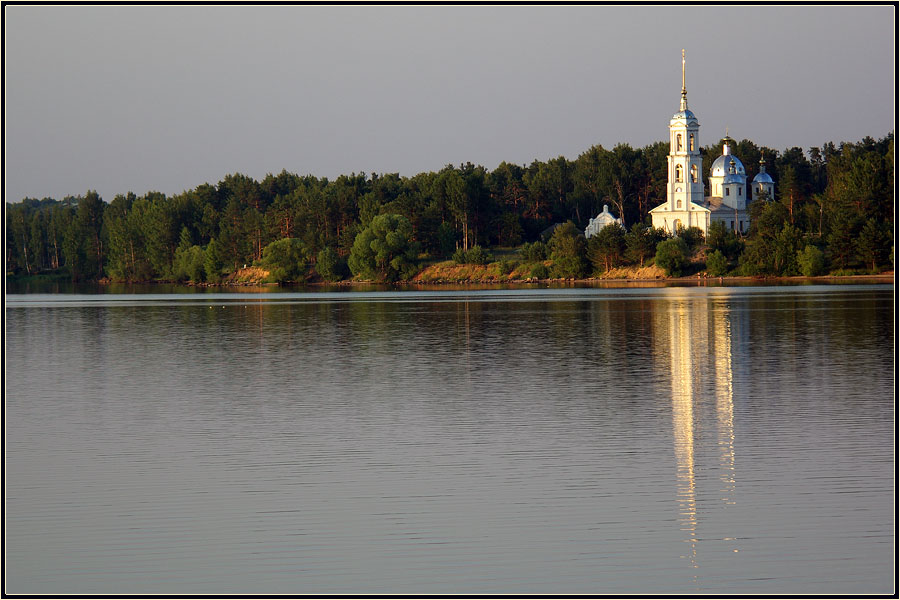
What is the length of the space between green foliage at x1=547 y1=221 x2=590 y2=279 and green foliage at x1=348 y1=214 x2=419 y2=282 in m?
20.4

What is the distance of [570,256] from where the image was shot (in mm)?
137875

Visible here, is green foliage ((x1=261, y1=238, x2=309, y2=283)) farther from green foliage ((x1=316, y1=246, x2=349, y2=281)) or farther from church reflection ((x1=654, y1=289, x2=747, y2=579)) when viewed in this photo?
church reflection ((x1=654, y1=289, x2=747, y2=579))

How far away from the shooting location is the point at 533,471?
16094 mm

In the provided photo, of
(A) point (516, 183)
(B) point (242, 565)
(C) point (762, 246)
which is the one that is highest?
(A) point (516, 183)

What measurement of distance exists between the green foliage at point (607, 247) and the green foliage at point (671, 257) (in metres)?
6.91

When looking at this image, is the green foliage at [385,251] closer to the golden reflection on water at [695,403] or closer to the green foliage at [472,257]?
the green foliage at [472,257]

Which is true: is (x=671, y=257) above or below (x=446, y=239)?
below

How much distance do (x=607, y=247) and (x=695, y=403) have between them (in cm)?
11480

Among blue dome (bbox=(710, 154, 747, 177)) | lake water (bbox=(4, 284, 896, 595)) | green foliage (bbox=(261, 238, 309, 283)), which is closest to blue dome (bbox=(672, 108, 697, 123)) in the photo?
blue dome (bbox=(710, 154, 747, 177))

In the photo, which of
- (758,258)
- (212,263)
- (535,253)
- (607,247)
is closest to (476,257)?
(535,253)

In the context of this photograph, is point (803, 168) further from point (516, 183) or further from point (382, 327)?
point (382, 327)

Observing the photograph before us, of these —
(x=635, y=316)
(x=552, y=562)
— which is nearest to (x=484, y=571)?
(x=552, y=562)

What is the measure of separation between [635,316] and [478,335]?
14.5 metres

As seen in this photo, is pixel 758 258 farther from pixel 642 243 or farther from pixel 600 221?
pixel 600 221
